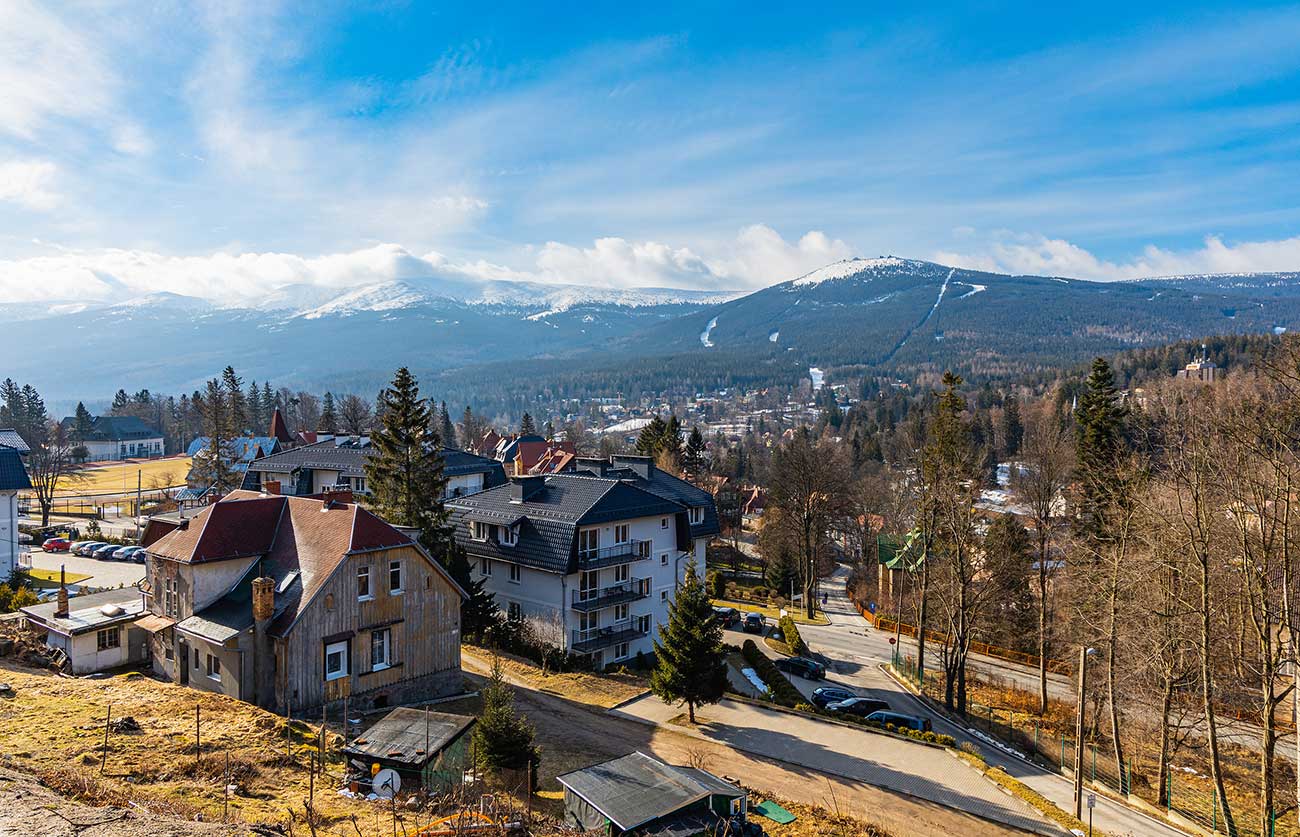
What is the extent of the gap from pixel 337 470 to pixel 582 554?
2611 centimetres

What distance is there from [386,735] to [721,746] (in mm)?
12419

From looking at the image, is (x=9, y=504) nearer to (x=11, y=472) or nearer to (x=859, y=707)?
(x=11, y=472)

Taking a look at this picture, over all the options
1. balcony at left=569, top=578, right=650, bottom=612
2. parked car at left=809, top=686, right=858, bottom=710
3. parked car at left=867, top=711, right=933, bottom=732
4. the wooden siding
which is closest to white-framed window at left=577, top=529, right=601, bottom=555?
balcony at left=569, top=578, right=650, bottom=612

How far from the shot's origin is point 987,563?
1740 inches

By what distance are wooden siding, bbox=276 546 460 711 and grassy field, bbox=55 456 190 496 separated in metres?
82.7

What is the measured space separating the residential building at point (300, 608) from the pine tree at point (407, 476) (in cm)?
864

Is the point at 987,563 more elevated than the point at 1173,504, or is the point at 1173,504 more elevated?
the point at 1173,504

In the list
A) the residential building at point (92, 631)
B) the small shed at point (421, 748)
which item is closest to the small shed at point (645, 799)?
the small shed at point (421, 748)

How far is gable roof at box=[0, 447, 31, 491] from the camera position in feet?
151

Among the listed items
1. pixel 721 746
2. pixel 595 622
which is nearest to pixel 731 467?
pixel 595 622

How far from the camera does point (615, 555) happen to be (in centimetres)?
3791

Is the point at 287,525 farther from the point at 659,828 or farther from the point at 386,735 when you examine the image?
the point at 659,828

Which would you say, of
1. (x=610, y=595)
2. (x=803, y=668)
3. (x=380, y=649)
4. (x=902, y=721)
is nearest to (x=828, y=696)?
(x=902, y=721)

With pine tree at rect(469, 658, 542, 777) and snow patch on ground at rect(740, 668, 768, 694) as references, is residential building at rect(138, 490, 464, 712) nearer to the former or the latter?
pine tree at rect(469, 658, 542, 777)
